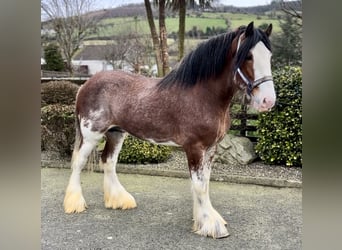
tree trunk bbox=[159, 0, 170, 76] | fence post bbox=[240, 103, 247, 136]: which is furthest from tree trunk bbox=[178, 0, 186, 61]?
fence post bbox=[240, 103, 247, 136]

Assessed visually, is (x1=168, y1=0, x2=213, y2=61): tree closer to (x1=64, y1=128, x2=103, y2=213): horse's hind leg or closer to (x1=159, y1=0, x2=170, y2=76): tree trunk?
(x1=159, y1=0, x2=170, y2=76): tree trunk

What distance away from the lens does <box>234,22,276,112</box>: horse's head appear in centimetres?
204

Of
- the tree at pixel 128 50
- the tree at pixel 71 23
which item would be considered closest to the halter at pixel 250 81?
the tree at pixel 128 50

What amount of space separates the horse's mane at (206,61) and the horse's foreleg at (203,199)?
540 millimetres

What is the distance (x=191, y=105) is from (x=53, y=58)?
2.24 m

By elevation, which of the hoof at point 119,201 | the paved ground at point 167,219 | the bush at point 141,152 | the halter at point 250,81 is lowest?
the paved ground at point 167,219

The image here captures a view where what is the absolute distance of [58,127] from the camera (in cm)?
407

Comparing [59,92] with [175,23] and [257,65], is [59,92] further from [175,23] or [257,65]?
[257,65]

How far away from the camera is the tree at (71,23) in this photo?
150 inches

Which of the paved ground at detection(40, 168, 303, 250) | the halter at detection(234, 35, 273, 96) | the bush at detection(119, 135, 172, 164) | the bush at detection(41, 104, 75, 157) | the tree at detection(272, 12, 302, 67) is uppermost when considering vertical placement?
the tree at detection(272, 12, 302, 67)

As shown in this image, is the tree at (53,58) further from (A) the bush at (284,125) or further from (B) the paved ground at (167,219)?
(A) the bush at (284,125)

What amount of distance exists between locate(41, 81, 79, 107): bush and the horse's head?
2.45m
